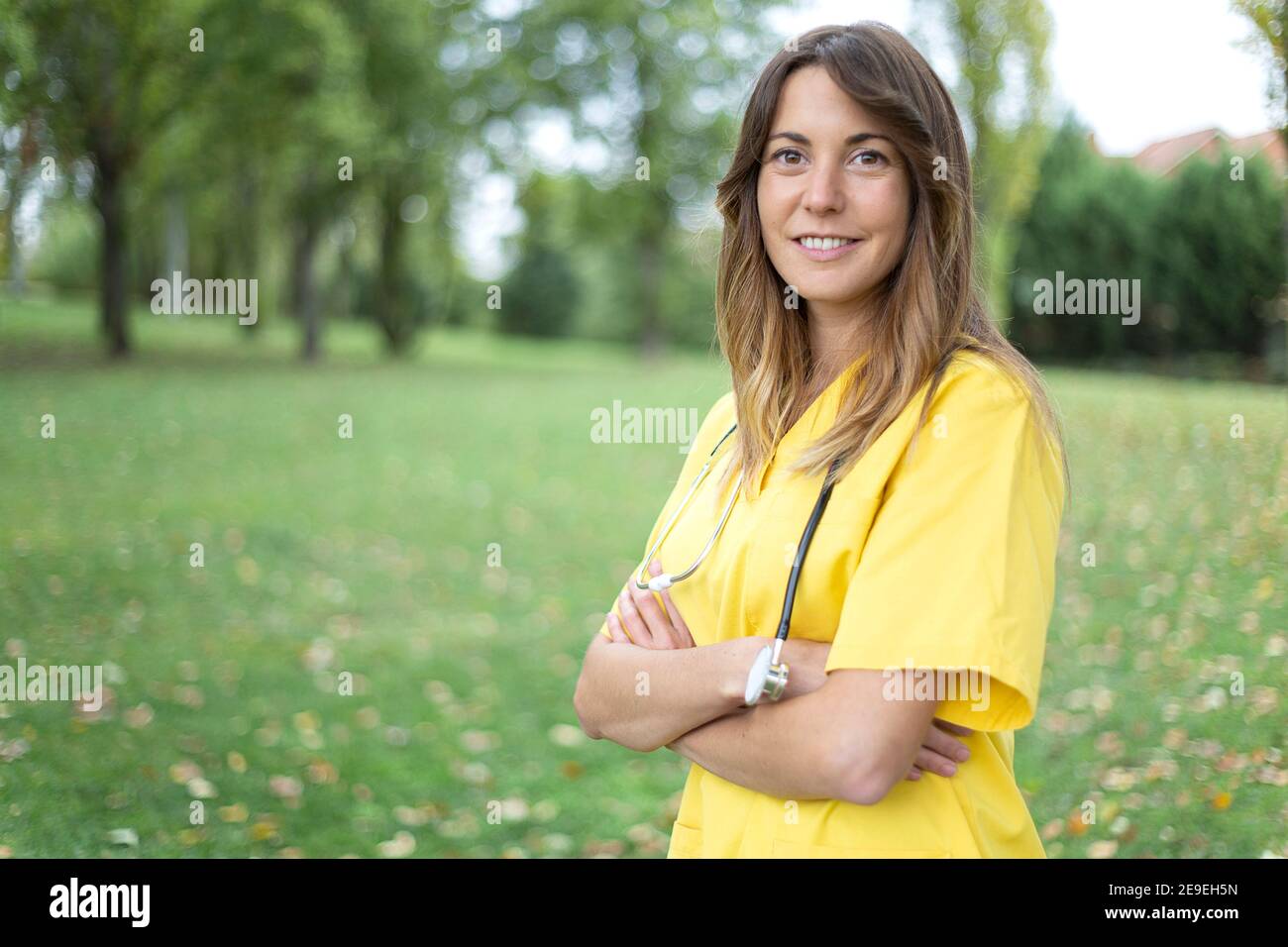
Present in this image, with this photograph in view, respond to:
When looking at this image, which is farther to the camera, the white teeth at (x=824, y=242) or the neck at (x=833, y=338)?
the neck at (x=833, y=338)

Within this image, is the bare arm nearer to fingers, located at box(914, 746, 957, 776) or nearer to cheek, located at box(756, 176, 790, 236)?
fingers, located at box(914, 746, 957, 776)

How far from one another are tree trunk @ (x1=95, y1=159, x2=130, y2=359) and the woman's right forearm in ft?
50.9

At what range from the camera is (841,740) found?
167cm

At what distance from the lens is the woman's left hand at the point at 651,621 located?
6.64 ft

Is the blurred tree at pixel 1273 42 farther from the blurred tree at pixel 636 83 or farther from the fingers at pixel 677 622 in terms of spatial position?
the blurred tree at pixel 636 83

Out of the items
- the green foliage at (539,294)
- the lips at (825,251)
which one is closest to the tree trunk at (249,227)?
the green foliage at (539,294)

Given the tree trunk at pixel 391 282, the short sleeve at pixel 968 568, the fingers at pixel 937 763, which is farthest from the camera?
the tree trunk at pixel 391 282

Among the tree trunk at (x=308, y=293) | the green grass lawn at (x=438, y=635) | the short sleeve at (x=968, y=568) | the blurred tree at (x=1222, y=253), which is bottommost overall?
the green grass lawn at (x=438, y=635)

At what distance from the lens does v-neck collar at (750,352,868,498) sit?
6.42 ft

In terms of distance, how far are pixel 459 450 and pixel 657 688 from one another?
462 inches

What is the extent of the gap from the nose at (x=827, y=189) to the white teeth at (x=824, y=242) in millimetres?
45

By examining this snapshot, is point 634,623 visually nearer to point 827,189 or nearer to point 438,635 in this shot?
point 827,189

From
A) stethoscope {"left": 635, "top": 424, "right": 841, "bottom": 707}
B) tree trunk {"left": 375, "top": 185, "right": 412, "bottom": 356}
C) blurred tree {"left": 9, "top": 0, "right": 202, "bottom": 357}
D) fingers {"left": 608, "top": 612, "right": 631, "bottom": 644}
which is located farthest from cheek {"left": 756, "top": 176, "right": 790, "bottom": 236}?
tree trunk {"left": 375, "top": 185, "right": 412, "bottom": 356}
